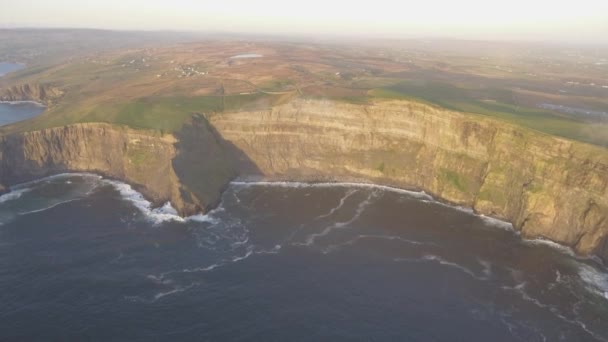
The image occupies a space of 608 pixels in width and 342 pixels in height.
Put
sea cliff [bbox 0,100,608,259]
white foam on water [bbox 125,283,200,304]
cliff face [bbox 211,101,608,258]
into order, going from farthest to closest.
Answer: sea cliff [bbox 0,100,608,259] < cliff face [bbox 211,101,608,258] < white foam on water [bbox 125,283,200,304]

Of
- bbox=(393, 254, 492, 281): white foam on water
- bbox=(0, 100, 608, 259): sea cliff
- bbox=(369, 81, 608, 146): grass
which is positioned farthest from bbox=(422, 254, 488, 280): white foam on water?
bbox=(369, 81, 608, 146): grass

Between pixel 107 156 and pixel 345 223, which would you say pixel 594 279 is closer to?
pixel 345 223

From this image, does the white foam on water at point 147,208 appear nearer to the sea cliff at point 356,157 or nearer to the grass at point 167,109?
the sea cliff at point 356,157

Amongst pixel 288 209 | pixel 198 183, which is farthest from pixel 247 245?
pixel 198 183

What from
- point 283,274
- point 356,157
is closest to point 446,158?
point 356,157

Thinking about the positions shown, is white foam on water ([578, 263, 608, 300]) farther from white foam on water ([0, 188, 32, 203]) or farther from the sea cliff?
white foam on water ([0, 188, 32, 203])

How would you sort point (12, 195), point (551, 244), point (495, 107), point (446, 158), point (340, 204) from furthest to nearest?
point (495, 107), point (446, 158), point (12, 195), point (340, 204), point (551, 244)
